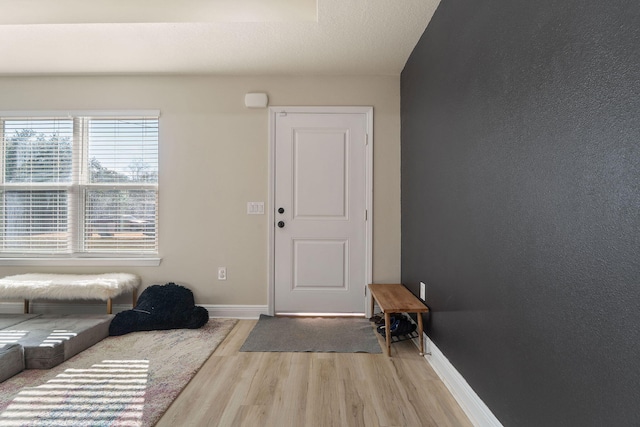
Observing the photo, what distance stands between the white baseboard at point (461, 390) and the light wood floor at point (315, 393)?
4cm

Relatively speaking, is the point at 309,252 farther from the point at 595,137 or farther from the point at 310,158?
the point at 595,137

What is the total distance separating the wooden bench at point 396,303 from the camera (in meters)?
2.39

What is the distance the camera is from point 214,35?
2.56 metres

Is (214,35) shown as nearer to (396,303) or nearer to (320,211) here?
(320,211)

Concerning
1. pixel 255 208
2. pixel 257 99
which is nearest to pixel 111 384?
pixel 255 208

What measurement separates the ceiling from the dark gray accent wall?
2.09 ft

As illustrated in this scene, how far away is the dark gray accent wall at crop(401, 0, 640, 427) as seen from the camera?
2.84 feet

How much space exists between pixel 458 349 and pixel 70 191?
367 centimetres

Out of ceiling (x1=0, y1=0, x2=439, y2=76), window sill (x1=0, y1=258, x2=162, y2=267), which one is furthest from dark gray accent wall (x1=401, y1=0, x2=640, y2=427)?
window sill (x1=0, y1=258, x2=162, y2=267)

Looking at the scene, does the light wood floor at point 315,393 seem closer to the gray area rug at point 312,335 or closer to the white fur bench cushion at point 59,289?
the gray area rug at point 312,335

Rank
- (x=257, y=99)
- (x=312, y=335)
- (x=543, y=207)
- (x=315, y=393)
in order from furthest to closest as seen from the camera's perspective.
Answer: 1. (x=257, y=99)
2. (x=312, y=335)
3. (x=315, y=393)
4. (x=543, y=207)

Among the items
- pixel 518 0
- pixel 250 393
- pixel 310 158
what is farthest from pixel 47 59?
pixel 518 0

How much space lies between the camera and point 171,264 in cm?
333

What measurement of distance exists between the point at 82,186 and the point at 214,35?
80.5 inches
